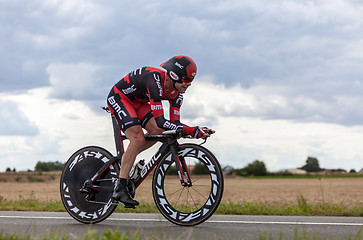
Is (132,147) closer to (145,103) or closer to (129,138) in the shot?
(129,138)

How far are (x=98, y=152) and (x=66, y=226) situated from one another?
3.71ft

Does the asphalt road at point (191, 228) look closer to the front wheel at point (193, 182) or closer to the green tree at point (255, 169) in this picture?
the front wheel at point (193, 182)

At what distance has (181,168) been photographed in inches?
245

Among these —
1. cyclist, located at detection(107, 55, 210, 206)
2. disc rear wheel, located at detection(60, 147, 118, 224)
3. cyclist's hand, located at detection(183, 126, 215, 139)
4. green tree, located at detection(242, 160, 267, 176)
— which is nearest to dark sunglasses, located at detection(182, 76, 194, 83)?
cyclist, located at detection(107, 55, 210, 206)

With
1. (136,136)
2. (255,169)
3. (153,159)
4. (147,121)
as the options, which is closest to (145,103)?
(147,121)

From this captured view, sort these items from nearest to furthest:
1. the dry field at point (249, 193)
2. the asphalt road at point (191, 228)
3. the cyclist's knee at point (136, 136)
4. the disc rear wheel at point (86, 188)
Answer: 1. the asphalt road at point (191, 228)
2. the cyclist's knee at point (136, 136)
3. the disc rear wheel at point (86, 188)
4. the dry field at point (249, 193)

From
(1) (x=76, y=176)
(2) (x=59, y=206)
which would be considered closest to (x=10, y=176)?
(2) (x=59, y=206)

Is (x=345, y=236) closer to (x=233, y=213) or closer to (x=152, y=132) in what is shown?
(x=152, y=132)

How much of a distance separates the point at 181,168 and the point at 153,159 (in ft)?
1.51

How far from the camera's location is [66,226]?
6633mm

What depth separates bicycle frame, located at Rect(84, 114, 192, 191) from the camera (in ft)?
20.4

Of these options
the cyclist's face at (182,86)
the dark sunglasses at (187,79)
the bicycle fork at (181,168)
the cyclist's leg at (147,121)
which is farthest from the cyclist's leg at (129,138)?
the dark sunglasses at (187,79)

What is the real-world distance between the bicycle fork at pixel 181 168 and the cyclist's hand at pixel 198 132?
330 mm

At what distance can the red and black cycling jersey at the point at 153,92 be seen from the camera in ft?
20.1
